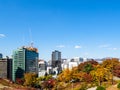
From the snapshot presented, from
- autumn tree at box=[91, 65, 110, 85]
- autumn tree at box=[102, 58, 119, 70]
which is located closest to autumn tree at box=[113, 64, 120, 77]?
autumn tree at box=[102, 58, 119, 70]

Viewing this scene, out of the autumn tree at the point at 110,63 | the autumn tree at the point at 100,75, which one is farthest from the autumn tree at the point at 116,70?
the autumn tree at the point at 100,75

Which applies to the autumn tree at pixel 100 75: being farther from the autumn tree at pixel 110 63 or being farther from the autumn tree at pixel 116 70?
the autumn tree at pixel 110 63

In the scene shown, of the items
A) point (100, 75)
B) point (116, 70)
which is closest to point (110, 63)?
point (116, 70)

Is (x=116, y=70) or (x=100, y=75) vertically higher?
(x=116, y=70)

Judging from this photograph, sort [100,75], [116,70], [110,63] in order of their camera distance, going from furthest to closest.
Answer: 1. [110,63]
2. [116,70]
3. [100,75]

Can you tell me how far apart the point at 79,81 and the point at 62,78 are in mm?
7478

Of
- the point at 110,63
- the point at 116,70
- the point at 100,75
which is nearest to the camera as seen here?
the point at 100,75

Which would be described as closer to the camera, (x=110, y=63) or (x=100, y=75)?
(x=100, y=75)

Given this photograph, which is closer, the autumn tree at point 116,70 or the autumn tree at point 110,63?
the autumn tree at point 116,70

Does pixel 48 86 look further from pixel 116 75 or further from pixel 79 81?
pixel 116 75

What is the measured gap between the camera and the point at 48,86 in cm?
10669

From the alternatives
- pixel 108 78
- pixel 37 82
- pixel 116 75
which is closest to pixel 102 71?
pixel 108 78

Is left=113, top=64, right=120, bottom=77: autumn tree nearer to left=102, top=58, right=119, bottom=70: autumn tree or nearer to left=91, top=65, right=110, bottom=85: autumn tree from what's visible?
left=102, top=58, right=119, bottom=70: autumn tree

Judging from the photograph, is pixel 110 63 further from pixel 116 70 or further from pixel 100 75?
pixel 100 75
